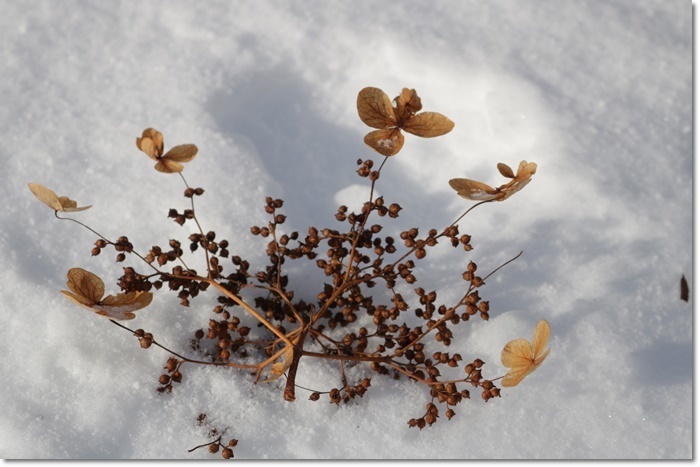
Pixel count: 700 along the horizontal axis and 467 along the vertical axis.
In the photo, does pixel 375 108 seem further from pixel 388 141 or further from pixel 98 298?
pixel 98 298

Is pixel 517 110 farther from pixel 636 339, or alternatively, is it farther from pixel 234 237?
pixel 234 237

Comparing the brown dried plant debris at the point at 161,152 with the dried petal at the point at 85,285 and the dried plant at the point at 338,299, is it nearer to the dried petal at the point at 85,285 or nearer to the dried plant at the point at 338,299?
the dried plant at the point at 338,299

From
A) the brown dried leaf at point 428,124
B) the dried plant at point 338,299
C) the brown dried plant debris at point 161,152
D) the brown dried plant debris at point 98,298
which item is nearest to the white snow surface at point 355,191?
the dried plant at point 338,299

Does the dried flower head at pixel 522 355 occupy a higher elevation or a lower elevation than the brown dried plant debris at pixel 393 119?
lower

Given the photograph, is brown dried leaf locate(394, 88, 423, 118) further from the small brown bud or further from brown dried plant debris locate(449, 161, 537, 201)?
the small brown bud

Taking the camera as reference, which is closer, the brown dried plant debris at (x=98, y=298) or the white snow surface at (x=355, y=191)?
the brown dried plant debris at (x=98, y=298)

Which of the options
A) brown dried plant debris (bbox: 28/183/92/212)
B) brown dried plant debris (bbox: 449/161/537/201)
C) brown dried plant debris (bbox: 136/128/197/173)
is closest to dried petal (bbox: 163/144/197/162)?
brown dried plant debris (bbox: 136/128/197/173)

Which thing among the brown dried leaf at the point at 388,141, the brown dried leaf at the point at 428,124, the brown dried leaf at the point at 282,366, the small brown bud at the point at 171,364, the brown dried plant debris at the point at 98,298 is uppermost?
the brown dried leaf at the point at 428,124
